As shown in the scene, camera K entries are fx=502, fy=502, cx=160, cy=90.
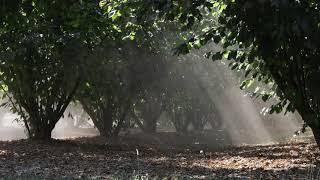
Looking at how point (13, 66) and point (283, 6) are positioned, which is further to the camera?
point (13, 66)

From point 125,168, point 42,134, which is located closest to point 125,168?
point 125,168

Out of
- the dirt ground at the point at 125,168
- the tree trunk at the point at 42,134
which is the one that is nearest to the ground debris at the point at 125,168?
the dirt ground at the point at 125,168

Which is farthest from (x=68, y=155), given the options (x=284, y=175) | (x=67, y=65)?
(x=284, y=175)

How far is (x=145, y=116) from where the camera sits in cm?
2928

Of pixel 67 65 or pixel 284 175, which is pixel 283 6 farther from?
pixel 67 65

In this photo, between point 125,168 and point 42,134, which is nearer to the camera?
point 125,168

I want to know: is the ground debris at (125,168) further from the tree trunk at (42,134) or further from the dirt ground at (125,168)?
the tree trunk at (42,134)

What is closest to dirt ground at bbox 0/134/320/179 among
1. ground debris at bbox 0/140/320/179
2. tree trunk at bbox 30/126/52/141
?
ground debris at bbox 0/140/320/179

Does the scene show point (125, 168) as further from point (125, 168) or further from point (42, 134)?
point (42, 134)

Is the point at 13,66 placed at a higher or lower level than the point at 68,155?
higher

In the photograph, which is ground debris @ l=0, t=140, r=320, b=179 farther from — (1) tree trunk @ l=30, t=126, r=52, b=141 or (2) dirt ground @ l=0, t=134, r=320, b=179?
(1) tree trunk @ l=30, t=126, r=52, b=141

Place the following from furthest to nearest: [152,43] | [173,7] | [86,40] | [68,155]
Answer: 1. [152,43]
2. [86,40]
3. [68,155]
4. [173,7]

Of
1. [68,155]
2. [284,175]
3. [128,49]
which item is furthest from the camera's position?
[128,49]

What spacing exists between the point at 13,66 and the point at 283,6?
11467 millimetres
